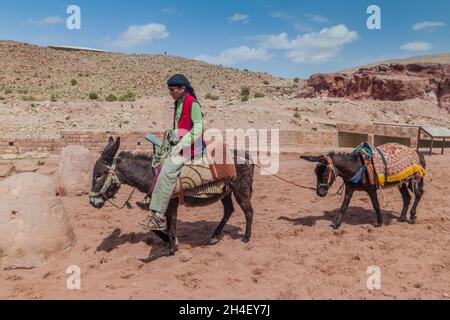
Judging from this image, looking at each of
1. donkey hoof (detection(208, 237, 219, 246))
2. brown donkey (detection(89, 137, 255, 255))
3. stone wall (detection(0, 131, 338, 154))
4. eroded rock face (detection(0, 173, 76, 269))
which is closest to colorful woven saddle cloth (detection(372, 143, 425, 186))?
brown donkey (detection(89, 137, 255, 255))

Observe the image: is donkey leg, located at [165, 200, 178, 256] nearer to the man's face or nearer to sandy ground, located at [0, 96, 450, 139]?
the man's face

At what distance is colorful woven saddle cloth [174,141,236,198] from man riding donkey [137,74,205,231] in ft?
0.47

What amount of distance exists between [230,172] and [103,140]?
483 inches

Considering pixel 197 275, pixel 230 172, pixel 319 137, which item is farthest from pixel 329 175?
pixel 319 137

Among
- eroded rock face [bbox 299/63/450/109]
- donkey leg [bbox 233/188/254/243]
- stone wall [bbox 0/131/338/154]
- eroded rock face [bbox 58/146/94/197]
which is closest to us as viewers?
donkey leg [bbox 233/188/254/243]

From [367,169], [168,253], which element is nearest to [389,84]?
[367,169]

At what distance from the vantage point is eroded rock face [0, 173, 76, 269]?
4.84 m

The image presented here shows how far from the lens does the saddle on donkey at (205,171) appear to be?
5066 millimetres

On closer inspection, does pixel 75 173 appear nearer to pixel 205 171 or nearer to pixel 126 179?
pixel 126 179

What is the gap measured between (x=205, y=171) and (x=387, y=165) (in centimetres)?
327

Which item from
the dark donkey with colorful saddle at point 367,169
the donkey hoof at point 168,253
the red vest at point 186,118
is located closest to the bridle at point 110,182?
the red vest at point 186,118

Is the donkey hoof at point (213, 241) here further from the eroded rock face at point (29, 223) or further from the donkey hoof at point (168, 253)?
the eroded rock face at point (29, 223)

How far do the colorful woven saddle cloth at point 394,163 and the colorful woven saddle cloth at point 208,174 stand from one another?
8.71 feet
